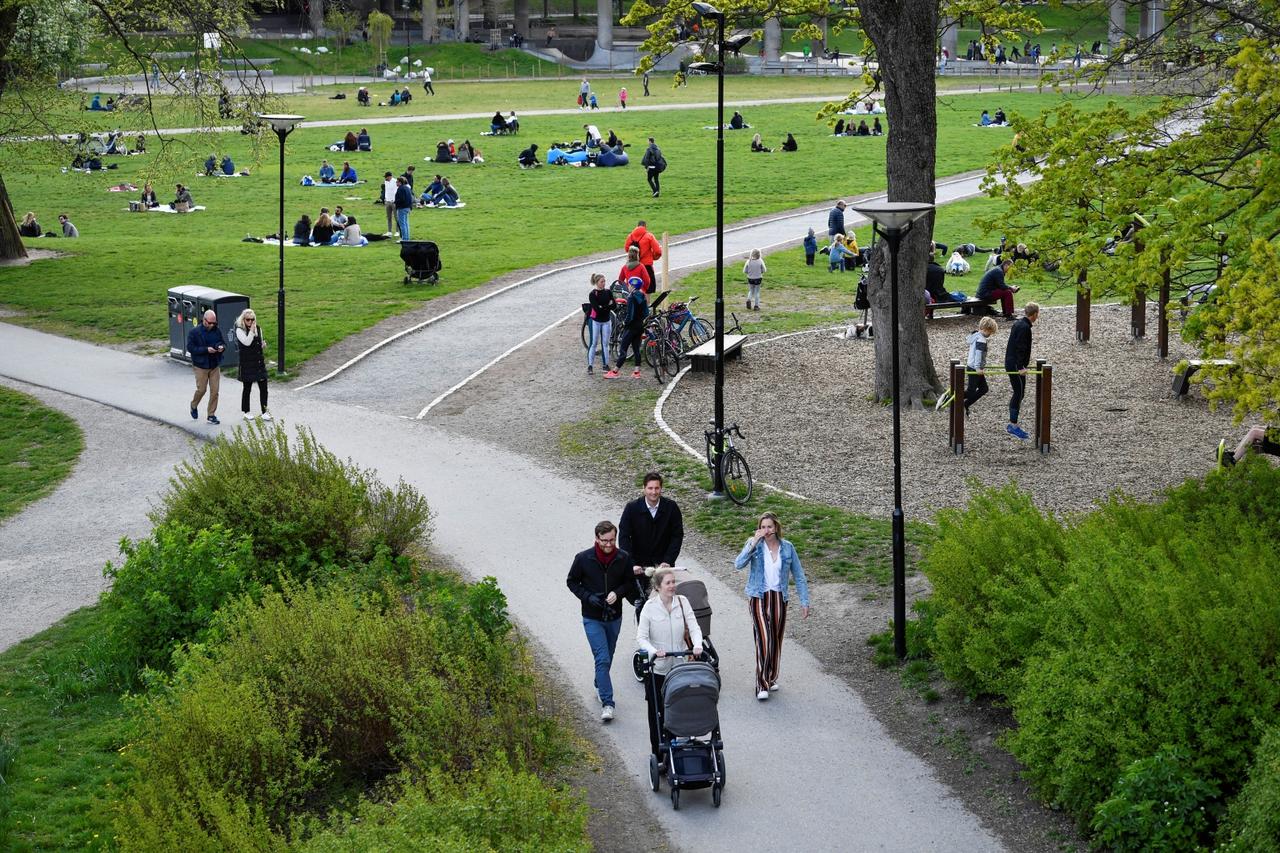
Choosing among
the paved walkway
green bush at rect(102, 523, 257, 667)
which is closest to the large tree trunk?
the paved walkway

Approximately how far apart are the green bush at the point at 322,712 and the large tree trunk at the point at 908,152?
10.8m

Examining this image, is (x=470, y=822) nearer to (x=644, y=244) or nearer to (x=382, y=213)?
(x=644, y=244)

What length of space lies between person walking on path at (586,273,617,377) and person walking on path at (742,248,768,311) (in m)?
5.07

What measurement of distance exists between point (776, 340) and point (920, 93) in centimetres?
615

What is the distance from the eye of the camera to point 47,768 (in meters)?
11.3

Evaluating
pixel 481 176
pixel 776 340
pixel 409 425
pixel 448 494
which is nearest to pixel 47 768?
pixel 448 494

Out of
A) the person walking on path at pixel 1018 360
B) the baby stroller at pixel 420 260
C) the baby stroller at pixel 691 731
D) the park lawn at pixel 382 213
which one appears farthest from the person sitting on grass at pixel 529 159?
the baby stroller at pixel 691 731

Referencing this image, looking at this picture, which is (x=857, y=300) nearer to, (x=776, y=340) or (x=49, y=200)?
(x=776, y=340)

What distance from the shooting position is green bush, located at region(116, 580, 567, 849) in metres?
9.76

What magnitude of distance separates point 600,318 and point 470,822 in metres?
15.2

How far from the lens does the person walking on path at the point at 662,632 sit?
10797 millimetres

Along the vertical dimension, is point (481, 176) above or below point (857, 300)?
above

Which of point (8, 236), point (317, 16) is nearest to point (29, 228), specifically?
point (8, 236)

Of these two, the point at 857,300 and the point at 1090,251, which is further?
the point at 857,300
